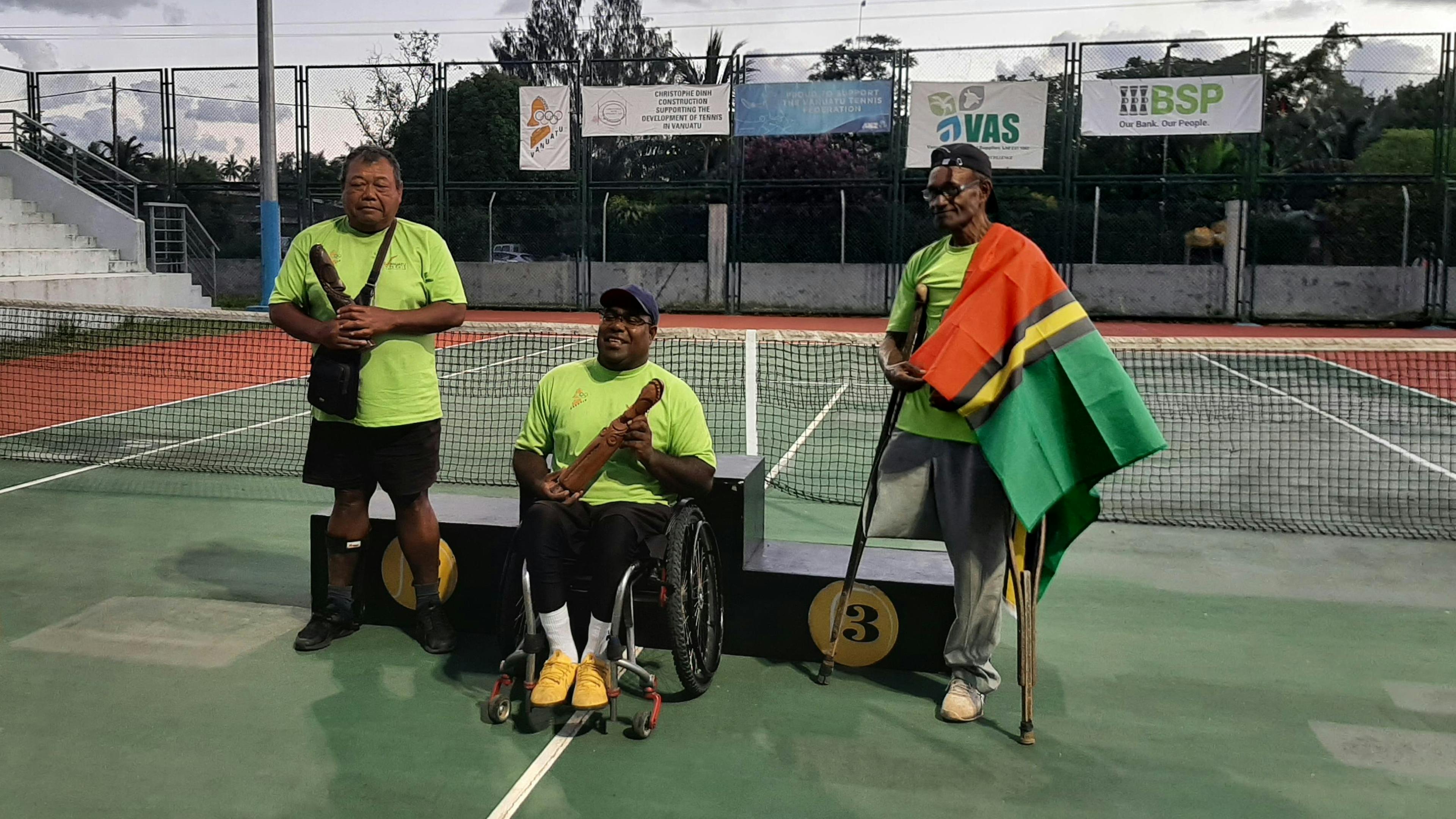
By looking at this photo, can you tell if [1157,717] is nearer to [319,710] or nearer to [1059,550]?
[1059,550]

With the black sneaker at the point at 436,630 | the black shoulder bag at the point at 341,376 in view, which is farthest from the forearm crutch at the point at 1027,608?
the black shoulder bag at the point at 341,376

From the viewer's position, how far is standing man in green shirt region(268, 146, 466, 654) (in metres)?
4.82

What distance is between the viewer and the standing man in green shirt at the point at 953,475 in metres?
4.33

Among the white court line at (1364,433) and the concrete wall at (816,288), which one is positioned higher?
the concrete wall at (816,288)

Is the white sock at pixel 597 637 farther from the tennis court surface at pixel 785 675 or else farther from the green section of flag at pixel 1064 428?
the green section of flag at pixel 1064 428

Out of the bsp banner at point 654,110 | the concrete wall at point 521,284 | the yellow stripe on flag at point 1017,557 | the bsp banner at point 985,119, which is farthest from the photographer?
the concrete wall at point 521,284

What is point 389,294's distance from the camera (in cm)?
482

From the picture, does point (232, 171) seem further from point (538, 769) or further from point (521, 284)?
point (538, 769)

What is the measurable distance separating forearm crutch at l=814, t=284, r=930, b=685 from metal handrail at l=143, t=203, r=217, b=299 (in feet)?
64.4

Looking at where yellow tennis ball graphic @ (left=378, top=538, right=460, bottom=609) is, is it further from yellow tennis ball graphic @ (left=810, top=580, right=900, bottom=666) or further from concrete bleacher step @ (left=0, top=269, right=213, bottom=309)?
concrete bleacher step @ (left=0, top=269, right=213, bottom=309)

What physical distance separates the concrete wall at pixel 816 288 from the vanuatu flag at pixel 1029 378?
772 inches

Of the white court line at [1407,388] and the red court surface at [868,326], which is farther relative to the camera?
the red court surface at [868,326]

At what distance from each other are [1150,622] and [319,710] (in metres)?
3.29

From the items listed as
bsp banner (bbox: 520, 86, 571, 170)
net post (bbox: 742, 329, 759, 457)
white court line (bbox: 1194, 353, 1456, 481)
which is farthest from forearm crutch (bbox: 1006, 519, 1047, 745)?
bsp banner (bbox: 520, 86, 571, 170)
